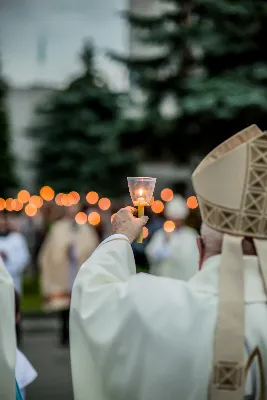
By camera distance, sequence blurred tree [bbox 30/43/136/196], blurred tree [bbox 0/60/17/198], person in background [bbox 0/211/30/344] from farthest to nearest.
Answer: blurred tree [bbox 0/60/17/198] → blurred tree [bbox 30/43/136/196] → person in background [bbox 0/211/30/344]

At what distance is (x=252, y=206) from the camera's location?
3.98 meters

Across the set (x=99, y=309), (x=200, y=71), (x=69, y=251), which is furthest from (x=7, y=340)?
(x=200, y=71)

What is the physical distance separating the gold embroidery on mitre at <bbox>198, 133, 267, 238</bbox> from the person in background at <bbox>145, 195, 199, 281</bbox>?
1016cm

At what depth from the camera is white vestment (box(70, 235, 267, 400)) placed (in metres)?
3.90

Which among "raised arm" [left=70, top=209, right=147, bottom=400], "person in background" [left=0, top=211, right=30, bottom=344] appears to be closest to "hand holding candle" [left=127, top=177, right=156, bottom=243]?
"raised arm" [left=70, top=209, right=147, bottom=400]

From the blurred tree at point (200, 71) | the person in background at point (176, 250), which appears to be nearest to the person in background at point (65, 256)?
the person in background at point (176, 250)

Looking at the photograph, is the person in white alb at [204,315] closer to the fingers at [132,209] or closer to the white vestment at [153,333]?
the white vestment at [153,333]

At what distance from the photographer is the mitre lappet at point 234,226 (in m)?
3.88

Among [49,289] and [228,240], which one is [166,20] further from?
[228,240]

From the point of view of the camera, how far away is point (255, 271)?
13.2 ft

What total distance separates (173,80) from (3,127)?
28.8 m

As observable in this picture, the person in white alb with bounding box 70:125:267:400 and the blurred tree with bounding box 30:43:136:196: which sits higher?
the blurred tree with bounding box 30:43:136:196

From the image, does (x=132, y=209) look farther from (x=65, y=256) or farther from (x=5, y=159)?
(x=5, y=159)

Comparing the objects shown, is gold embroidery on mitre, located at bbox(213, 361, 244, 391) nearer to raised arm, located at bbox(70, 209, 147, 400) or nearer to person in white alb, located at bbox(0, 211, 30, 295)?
raised arm, located at bbox(70, 209, 147, 400)
